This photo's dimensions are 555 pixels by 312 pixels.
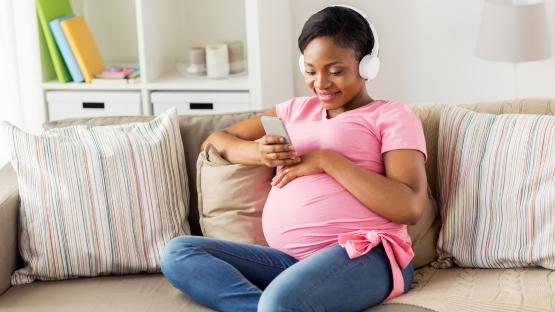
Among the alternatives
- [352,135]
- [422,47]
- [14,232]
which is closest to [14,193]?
[14,232]

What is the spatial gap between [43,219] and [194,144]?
46cm

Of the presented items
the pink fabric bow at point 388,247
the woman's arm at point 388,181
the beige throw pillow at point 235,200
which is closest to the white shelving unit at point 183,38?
the beige throw pillow at point 235,200

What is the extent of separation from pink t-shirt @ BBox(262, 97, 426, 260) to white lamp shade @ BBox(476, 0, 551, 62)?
1182mm

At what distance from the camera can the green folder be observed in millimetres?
2939

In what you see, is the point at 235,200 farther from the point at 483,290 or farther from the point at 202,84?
the point at 202,84

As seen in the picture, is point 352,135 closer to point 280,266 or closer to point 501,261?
point 280,266

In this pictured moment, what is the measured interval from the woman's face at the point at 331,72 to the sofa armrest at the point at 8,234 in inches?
32.4

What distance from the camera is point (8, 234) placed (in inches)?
71.4

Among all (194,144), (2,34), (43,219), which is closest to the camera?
(43,219)

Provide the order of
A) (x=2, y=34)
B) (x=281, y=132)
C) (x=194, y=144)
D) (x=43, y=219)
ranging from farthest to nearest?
(x=2, y=34)
(x=194, y=144)
(x=43, y=219)
(x=281, y=132)

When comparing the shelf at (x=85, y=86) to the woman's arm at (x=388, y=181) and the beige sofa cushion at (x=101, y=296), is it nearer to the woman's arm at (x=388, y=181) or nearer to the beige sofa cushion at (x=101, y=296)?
the beige sofa cushion at (x=101, y=296)

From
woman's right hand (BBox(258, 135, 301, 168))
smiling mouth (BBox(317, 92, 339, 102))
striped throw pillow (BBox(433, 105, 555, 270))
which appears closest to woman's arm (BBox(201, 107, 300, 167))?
woman's right hand (BBox(258, 135, 301, 168))

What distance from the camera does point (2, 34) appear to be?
292 centimetres

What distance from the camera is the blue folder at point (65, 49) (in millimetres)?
2947
